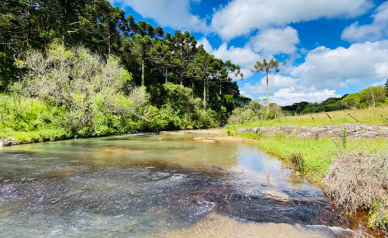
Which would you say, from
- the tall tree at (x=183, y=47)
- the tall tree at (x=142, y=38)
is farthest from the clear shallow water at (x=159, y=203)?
the tall tree at (x=183, y=47)

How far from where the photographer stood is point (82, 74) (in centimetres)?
2123

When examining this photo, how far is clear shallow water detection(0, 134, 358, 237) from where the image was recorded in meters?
3.51

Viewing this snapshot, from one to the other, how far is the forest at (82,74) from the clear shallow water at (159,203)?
1156 cm

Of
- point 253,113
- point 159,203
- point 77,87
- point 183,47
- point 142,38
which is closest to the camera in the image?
point 159,203

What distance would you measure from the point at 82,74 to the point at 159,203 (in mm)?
20862

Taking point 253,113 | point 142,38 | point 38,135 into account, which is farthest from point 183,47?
point 38,135

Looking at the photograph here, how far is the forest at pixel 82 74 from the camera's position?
17641 mm

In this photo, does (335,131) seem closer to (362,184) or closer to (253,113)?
(362,184)

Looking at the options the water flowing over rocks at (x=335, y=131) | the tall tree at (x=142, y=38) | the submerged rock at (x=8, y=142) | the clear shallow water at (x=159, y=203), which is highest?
the tall tree at (x=142, y=38)

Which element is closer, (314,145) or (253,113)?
(314,145)

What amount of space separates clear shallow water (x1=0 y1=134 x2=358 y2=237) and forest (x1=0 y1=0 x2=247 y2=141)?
11562 mm

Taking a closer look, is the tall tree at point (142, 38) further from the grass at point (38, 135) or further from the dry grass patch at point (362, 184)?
the dry grass patch at point (362, 184)

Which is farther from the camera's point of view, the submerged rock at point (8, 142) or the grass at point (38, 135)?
the grass at point (38, 135)

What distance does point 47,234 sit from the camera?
131 inches
